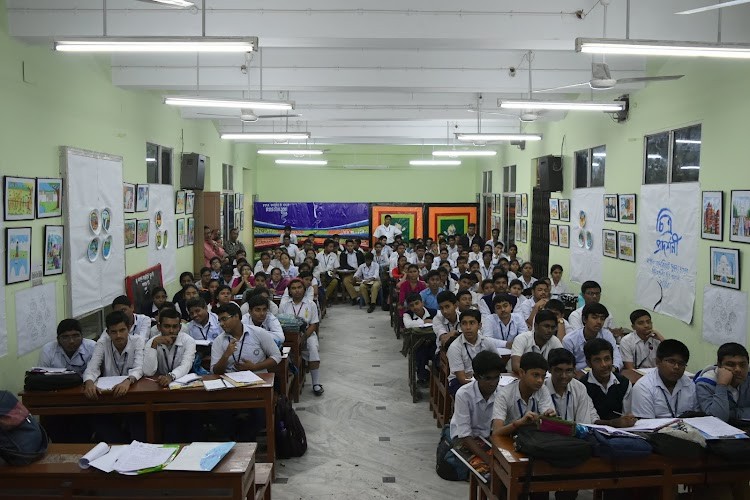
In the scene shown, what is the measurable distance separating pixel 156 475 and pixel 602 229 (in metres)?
8.54

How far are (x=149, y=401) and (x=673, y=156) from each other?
686 cm

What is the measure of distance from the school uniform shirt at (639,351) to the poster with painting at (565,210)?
19.4 feet

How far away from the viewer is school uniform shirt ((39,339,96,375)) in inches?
213

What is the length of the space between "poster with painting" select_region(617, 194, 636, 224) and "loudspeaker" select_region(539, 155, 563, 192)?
7.66 feet

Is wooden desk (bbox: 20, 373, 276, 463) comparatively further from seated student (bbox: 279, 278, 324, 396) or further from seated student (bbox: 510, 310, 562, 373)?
seated student (bbox: 279, 278, 324, 396)

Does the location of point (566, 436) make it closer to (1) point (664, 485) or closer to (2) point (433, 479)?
(1) point (664, 485)

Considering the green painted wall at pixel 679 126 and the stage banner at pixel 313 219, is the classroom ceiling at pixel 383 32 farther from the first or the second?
the stage banner at pixel 313 219

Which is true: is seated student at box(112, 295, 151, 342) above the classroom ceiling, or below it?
below

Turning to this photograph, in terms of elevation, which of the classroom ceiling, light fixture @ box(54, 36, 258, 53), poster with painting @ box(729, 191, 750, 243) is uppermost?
the classroom ceiling

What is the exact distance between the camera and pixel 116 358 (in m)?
5.43

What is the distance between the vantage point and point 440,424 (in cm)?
657

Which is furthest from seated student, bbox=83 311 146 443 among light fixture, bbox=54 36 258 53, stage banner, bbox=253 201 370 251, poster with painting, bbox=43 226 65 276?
stage banner, bbox=253 201 370 251

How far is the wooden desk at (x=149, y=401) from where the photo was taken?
493cm

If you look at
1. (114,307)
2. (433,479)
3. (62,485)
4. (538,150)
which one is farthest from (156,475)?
(538,150)
